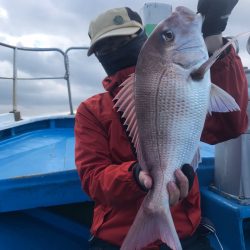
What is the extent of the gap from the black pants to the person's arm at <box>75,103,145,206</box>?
36 cm

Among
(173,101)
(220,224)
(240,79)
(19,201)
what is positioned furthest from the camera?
(19,201)

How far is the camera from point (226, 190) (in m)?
2.65

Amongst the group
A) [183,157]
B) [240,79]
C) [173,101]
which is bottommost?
[183,157]

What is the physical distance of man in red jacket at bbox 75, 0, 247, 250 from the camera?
2.14m

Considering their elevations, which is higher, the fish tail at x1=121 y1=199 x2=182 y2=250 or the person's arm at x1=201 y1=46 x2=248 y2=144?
the person's arm at x1=201 y1=46 x2=248 y2=144

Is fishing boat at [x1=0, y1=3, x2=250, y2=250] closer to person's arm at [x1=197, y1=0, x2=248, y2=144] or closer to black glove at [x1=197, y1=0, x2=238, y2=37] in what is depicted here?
person's arm at [x1=197, y1=0, x2=248, y2=144]

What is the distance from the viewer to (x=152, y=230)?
1.84 meters

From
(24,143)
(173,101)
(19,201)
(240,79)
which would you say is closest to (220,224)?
(240,79)

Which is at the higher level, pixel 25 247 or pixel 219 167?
pixel 219 167

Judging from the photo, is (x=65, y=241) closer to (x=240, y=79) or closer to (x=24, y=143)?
(x=240, y=79)

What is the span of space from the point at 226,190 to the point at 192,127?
108 cm

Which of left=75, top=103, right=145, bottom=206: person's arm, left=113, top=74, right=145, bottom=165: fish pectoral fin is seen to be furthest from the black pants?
left=113, top=74, right=145, bottom=165: fish pectoral fin

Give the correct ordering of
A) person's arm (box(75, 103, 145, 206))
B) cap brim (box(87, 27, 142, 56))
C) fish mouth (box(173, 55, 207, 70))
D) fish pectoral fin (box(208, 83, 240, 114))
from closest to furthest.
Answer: fish mouth (box(173, 55, 207, 70)) → fish pectoral fin (box(208, 83, 240, 114)) → person's arm (box(75, 103, 145, 206)) → cap brim (box(87, 27, 142, 56))

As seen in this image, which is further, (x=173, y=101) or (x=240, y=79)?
(x=240, y=79)
